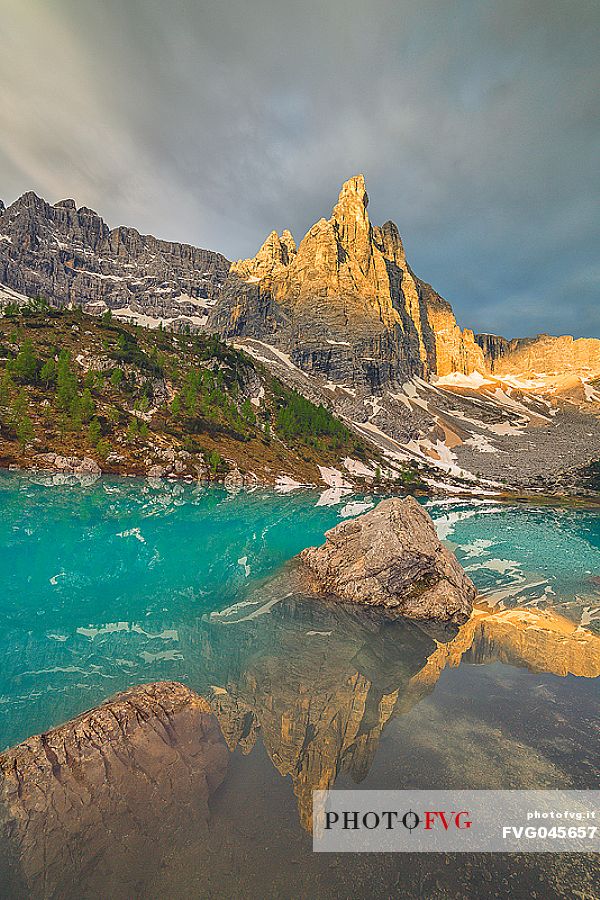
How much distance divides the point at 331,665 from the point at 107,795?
30.2 ft

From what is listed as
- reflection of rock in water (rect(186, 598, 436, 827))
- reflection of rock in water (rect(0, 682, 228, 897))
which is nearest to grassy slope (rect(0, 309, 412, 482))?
reflection of rock in water (rect(186, 598, 436, 827))

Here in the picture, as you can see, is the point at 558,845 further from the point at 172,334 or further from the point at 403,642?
the point at 172,334

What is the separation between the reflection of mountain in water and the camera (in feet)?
35.1

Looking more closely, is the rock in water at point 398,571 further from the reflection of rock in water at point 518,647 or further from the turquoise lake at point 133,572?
the turquoise lake at point 133,572

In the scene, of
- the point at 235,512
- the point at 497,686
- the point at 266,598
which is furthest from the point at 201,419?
the point at 497,686

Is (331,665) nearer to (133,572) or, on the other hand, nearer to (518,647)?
(518,647)

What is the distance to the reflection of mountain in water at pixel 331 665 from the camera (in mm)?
10699

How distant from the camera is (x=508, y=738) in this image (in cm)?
1134

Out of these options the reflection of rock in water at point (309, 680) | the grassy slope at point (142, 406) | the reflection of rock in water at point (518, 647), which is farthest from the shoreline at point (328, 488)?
the reflection of rock in water at point (518, 647)

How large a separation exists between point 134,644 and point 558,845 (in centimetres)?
1537

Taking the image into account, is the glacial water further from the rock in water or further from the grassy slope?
the grassy slope

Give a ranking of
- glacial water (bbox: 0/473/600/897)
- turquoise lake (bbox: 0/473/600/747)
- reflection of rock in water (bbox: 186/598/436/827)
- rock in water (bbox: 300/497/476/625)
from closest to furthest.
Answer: glacial water (bbox: 0/473/600/897) → reflection of rock in water (bbox: 186/598/436/827) → turquoise lake (bbox: 0/473/600/747) → rock in water (bbox: 300/497/476/625)

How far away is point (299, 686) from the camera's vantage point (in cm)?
1390

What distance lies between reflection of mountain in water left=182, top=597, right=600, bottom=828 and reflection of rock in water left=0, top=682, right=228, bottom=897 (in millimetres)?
1597
